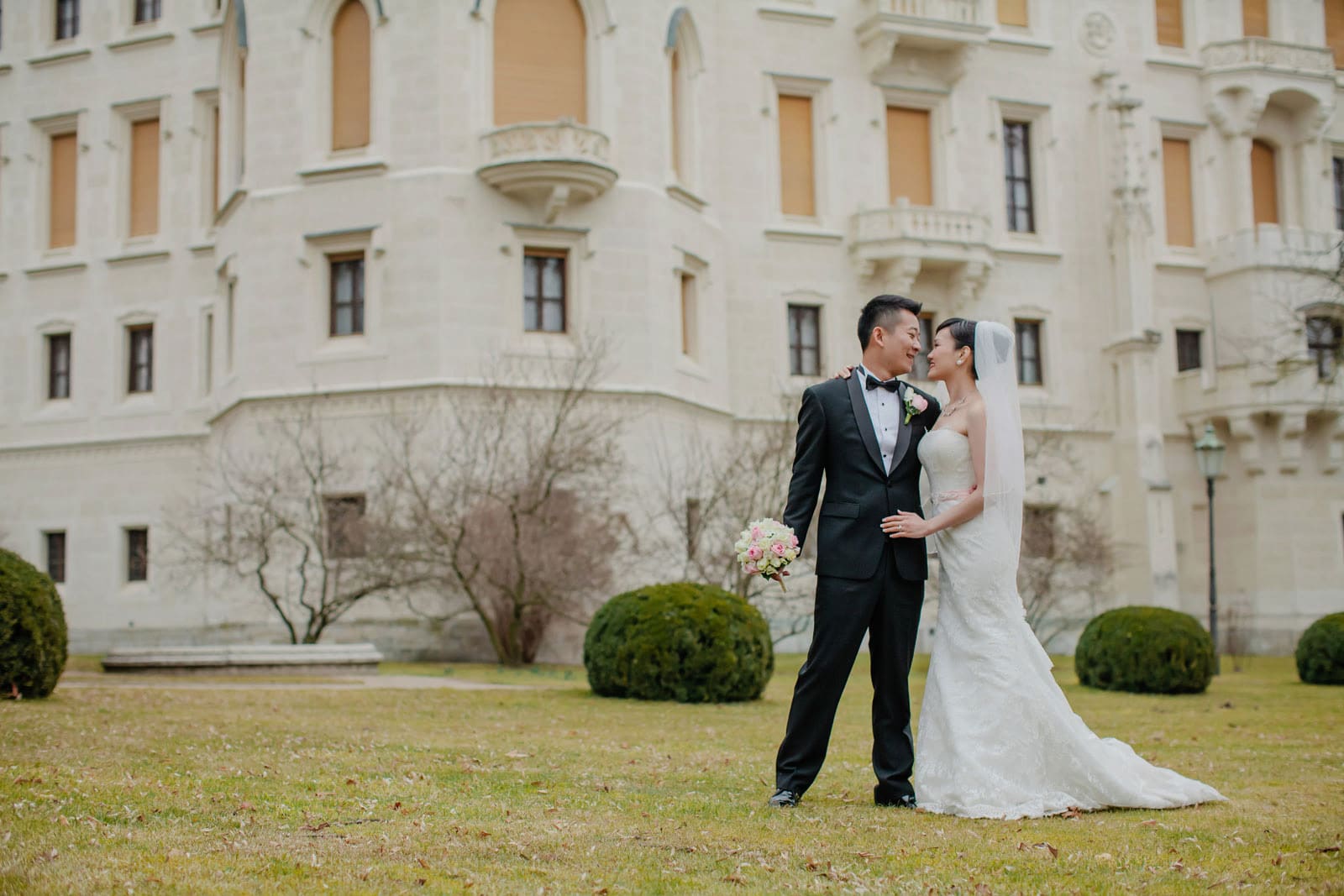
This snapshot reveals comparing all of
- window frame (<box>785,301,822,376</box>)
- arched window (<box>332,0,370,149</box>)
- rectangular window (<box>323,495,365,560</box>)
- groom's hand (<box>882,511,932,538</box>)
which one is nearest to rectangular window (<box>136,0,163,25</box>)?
arched window (<box>332,0,370,149</box>)

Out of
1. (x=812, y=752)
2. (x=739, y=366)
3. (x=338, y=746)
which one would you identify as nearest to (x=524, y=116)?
(x=739, y=366)

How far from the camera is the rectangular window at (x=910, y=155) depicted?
34125mm

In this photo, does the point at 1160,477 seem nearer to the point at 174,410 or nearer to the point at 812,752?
the point at 174,410

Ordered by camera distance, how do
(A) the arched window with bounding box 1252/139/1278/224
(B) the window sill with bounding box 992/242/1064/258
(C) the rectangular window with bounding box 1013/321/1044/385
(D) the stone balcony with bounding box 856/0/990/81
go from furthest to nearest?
(A) the arched window with bounding box 1252/139/1278/224 → (C) the rectangular window with bounding box 1013/321/1044/385 → (B) the window sill with bounding box 992/242/1064/258 → (D) the stone balcony with bounding box 856/0/990/81

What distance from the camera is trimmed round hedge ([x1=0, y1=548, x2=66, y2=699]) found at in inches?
462

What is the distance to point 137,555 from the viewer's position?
32688 millimetres

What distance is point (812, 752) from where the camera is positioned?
699 centimetres

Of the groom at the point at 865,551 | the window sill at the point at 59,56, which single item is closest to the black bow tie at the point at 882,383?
the groom at the point at 865,551

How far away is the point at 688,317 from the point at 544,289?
142 inches

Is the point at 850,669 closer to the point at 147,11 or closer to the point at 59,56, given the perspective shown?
the point at 147,11

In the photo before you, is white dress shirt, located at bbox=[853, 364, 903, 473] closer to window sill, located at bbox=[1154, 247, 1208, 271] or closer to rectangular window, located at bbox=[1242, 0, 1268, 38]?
window sill, located at bbox=[1154, 247, 1208, 271]

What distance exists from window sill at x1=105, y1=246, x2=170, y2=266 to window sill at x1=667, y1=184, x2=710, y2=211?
12.7 meters

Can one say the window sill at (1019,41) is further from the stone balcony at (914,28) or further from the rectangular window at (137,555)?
the rectangular window at (137,555)

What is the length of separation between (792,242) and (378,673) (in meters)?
16.6
